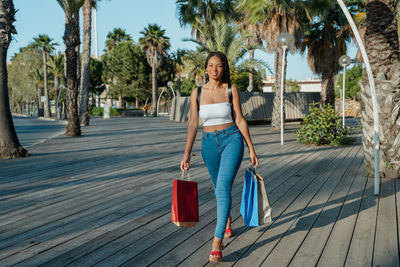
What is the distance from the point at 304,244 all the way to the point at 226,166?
107cm

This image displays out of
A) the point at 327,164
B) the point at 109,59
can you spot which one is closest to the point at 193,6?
the point at 327,164

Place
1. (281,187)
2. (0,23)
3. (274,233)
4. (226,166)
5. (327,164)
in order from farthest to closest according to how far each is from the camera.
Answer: (0,23)
(327,164)
(281,187)
(274,233)
(226,166)

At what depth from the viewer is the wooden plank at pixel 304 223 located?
2.87 metres

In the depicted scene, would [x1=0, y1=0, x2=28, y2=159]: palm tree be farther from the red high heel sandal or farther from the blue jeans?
the red high heel sandal

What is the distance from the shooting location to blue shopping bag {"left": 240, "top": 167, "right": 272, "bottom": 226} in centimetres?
296

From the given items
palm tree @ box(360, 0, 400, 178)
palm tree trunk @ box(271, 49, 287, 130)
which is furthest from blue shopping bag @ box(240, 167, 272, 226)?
palm tree trunk @ box(271, 49, 287, 130)

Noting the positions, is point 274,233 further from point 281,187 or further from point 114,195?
point 114,195

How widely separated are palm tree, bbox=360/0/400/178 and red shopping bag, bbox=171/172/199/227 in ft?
13.3

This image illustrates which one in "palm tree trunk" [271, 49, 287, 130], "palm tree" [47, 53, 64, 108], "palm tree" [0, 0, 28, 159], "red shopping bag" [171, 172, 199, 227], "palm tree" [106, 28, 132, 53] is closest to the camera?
"red shopping bag" [171, 172, 199, 227]

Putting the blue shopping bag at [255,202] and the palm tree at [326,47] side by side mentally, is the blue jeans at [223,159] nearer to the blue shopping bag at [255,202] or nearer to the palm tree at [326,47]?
the blue shopping bag at [255,202]

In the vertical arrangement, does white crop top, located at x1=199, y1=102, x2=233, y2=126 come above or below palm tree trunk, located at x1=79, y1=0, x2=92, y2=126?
below

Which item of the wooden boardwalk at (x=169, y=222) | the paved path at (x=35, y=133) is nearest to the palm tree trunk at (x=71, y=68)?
the paved path at (x=35, y=133)

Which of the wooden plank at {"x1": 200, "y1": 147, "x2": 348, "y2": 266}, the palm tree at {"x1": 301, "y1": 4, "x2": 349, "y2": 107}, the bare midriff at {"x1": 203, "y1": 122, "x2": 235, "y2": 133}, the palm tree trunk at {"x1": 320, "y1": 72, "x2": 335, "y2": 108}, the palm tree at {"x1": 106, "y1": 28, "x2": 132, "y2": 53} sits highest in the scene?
the palm tree at {"x1": 106, "y1": 28, "x2": 132, "y2": 53}

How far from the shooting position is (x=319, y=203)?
4.42m
